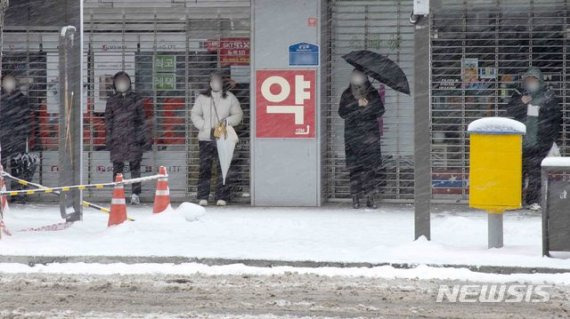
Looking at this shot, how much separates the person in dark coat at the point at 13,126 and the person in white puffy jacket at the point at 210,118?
2884 mm

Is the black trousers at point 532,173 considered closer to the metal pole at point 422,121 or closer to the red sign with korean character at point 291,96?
the red sign with korean character at point 291,96

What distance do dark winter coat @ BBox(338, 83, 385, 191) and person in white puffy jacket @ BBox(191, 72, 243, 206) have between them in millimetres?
1821

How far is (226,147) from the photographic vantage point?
16.6 metres

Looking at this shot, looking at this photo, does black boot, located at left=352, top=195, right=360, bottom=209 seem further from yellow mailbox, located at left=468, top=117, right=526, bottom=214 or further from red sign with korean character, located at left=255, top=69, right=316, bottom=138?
yellow mailbox, located at left=468, top=117, right=526, bottom=214

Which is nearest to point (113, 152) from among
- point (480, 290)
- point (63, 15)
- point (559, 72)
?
point (63, 15)

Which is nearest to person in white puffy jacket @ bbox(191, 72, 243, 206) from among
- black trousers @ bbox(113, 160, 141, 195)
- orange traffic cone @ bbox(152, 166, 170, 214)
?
black trousers @ bbox(113, 160, 141, 195)

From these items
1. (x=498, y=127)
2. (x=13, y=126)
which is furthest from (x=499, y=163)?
(x=13, y=126)

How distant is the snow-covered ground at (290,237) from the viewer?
1092 centimetres

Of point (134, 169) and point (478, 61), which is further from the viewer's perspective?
point (134, 169)

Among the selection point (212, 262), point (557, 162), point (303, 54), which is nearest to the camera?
point (557, 162)

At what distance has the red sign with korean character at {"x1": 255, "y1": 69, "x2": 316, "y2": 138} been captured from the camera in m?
16.2

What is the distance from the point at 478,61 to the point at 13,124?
780cm

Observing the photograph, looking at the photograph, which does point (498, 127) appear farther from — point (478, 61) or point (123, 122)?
point (123, 122)

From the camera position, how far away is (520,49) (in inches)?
650
